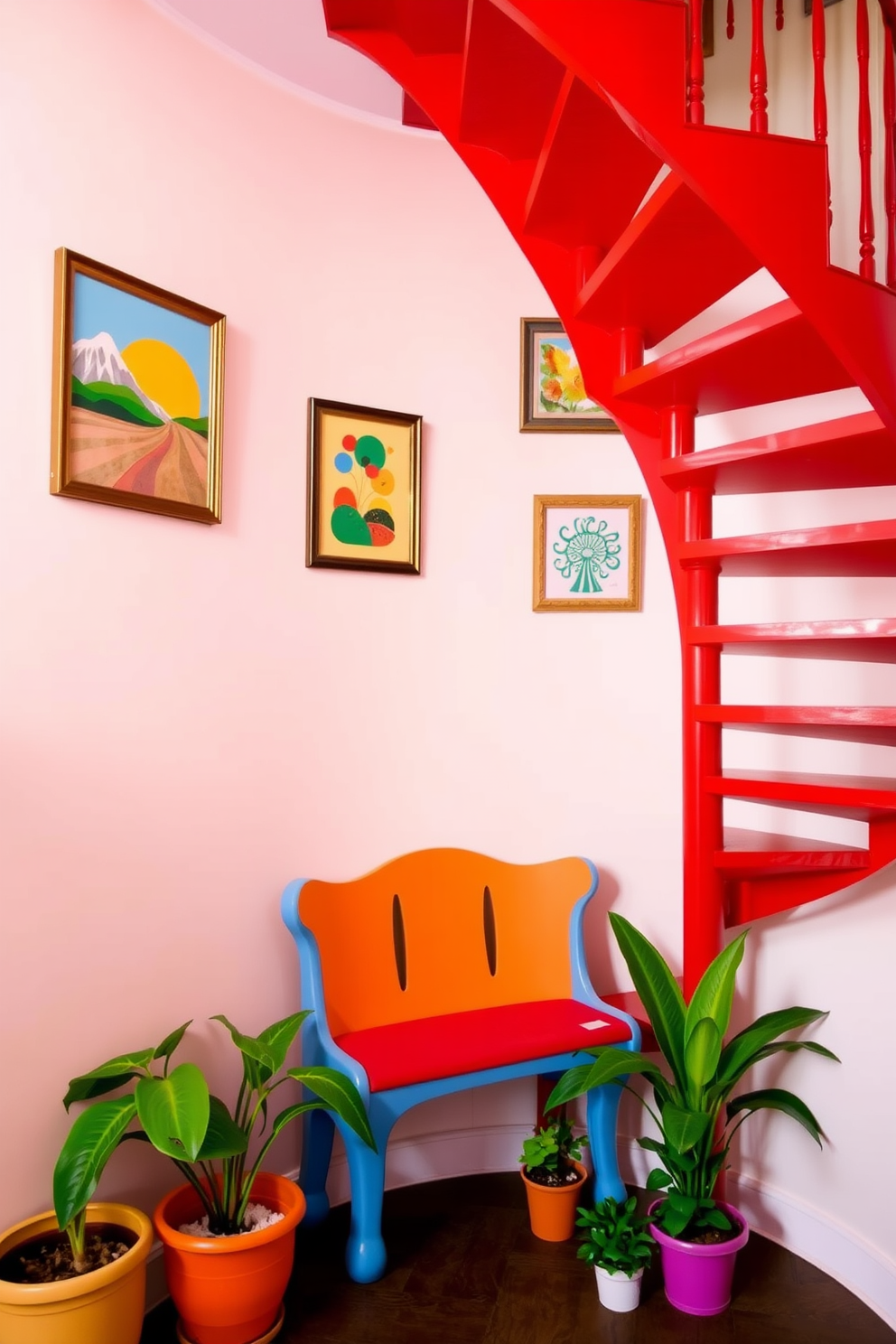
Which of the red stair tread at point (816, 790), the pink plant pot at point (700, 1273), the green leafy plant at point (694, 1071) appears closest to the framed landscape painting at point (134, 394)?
the red stair tread at point (816, 790)

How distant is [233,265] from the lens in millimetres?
2305

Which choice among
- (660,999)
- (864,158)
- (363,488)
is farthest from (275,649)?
(864,158)

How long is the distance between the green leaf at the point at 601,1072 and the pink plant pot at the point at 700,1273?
1.01ft

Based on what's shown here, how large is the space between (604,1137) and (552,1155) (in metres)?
0.13

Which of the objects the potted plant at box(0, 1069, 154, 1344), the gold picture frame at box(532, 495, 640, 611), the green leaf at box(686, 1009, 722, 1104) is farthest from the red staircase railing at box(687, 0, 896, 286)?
the potted plant at box(0, 1069, 154, 1344)

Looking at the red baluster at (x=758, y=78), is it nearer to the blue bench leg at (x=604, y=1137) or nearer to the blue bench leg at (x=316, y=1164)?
the blue bench leg at (x=604, y=1137)

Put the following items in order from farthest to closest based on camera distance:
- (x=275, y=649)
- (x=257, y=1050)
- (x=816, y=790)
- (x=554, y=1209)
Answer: (x=275, y=649) < (x=554, y=1209) < (x=816, y=790) < (x=257, y=1050)

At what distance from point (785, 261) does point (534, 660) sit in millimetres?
1343

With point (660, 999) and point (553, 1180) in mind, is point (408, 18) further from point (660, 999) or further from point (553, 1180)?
point (553, 1180)

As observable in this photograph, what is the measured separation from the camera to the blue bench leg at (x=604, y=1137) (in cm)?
231

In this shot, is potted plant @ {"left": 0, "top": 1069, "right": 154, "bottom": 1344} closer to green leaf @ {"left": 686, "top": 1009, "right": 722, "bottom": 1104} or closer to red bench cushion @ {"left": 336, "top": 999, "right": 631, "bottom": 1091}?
red bench cushion @ {"left": 336, "top": 999, "right": 631, "bottom": 1091}

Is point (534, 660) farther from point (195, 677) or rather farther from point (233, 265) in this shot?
point (233, 265)

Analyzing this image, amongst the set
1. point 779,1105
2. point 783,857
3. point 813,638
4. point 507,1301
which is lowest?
point 507,1301

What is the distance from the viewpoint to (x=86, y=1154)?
165cm
